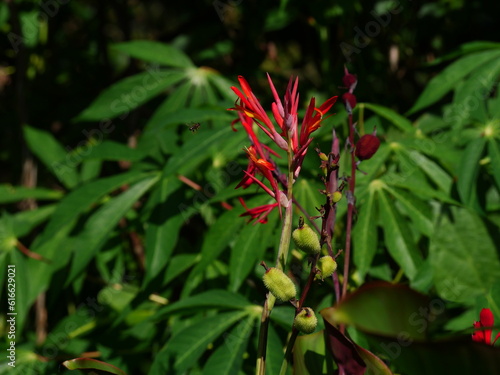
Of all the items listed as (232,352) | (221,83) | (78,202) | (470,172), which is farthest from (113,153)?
(470,172)

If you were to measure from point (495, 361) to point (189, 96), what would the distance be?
3.72 feet

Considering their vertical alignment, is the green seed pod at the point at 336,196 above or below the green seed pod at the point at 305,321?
above

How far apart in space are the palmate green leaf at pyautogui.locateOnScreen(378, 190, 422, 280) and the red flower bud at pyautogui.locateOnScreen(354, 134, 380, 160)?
43cm

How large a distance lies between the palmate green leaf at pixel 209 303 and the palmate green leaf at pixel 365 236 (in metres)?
0.18

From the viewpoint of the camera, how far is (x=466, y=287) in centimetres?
100

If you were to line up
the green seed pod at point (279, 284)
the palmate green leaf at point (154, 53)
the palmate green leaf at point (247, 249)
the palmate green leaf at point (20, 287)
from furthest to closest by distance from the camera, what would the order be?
the palmate green leaf at point (154, 53), the palmate green leaf at point (20, 287), the palmate green leaf at point (247, 249), the green seed pod at point (279, 284)

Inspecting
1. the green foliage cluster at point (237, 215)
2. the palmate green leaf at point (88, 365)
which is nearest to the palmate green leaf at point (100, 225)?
the green foliage cluster at point (237, 215)

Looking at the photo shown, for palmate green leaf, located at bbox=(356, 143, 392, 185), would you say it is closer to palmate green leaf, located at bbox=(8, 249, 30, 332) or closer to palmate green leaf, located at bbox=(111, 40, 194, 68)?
palmate green leaf, located at bbox=(111, 40, 194, 68)

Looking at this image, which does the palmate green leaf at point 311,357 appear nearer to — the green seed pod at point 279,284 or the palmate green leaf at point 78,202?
the green seed pod at point 279,284

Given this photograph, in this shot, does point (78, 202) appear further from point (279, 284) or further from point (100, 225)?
point (279, 284)

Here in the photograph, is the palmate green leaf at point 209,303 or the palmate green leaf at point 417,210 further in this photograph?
the palmate green leaf at point 417,210

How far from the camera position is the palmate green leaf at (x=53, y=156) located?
1406 millimetres

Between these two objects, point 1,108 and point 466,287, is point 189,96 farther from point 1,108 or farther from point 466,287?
point 1,108

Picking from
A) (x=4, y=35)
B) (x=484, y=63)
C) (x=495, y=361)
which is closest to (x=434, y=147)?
(x=484, y=63)
